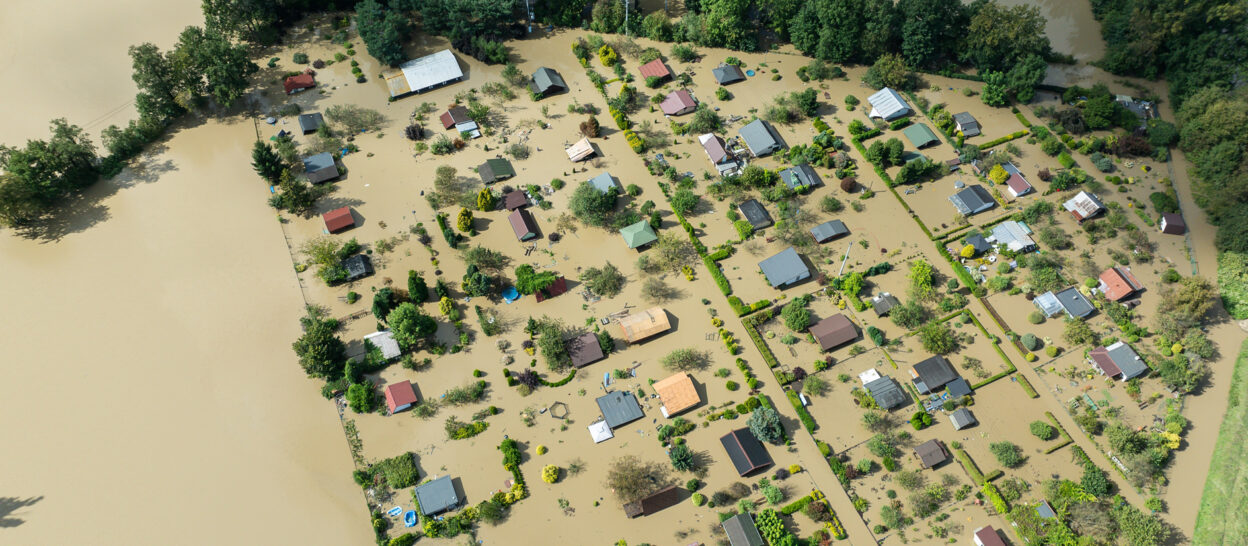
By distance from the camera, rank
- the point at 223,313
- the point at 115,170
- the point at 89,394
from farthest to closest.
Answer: the point at 115,170 < the point at 223,313 < the point at 89,394

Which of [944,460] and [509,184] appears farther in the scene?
[509,184]

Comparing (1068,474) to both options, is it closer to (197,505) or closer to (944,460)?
(944,460)

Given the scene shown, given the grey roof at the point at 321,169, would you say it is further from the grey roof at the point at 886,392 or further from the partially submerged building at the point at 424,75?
the grey roof at the point at 886,392

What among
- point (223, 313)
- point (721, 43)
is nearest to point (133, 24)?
point (223, 313)

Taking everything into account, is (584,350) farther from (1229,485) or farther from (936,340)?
(1229,485)

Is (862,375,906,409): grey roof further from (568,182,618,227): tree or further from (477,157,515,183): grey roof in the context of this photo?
(477,157,515,183): grey roof

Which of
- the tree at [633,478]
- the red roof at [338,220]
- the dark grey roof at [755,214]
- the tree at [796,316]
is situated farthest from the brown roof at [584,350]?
the red roof at [338,220]
